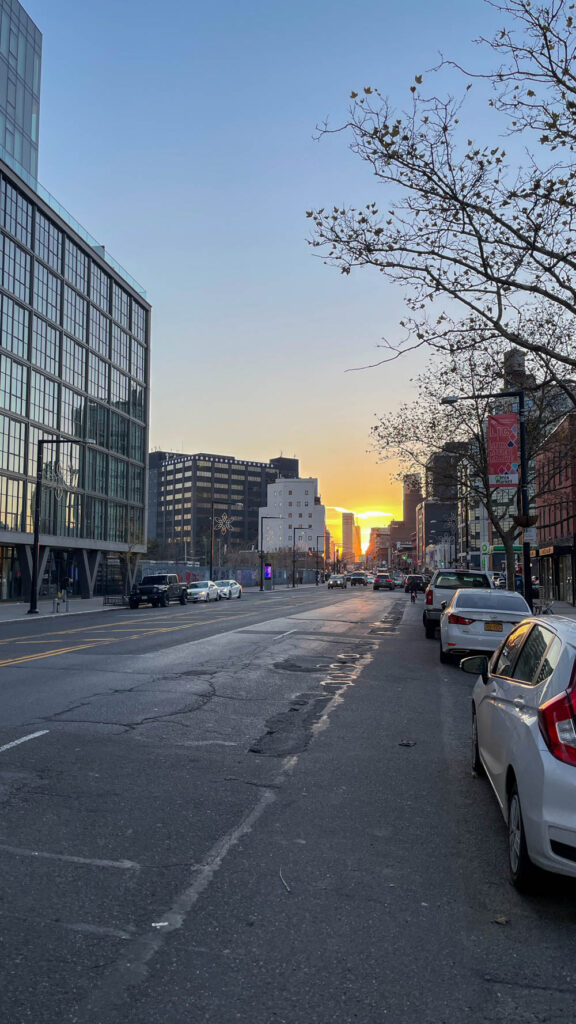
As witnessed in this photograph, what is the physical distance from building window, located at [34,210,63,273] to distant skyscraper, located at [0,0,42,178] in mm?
2752

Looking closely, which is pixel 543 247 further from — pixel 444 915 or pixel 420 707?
pixel 444 915

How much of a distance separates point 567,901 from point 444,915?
2.58ft

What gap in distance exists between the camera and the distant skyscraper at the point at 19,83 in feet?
168

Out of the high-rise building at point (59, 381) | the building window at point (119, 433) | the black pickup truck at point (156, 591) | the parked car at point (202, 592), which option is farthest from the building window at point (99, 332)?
the black pickup truck at point (156, 591)

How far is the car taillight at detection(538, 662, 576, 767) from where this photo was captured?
3.90 m

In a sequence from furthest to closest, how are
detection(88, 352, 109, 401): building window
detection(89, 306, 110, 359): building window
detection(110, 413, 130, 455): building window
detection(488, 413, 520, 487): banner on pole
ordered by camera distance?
detection(110, 413, 130, 455): building window, detection(89, 306, 110, 359): building window, detection(88, 352, 109, 401): building window, detection(488, 413, 520, 487): banner on pole

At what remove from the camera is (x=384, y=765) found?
23.6 feet

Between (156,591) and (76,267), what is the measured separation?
2797 centimetres

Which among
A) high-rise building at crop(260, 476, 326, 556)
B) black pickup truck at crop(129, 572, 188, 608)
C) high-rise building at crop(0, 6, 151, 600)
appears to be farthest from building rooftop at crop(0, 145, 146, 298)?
high-rise building at crop(260, 476, 326, 556)

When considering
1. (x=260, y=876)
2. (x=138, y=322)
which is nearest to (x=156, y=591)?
(x=138, y=322)

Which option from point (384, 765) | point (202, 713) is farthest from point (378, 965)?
point (202, 713)

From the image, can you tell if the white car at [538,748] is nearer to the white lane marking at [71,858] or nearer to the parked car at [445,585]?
the white lane marking at [71,858]

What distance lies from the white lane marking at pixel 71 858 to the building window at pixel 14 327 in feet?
148

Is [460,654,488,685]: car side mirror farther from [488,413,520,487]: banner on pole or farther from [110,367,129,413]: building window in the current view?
[110,367,129,413]: building window
